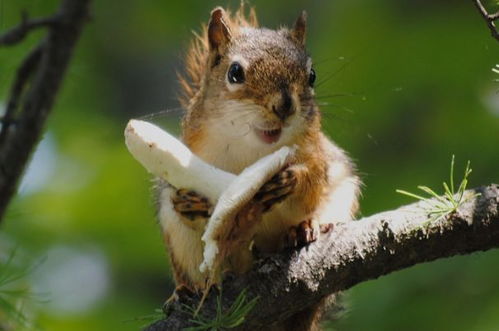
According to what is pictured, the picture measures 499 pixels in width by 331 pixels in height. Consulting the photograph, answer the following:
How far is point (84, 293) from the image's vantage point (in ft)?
18.2

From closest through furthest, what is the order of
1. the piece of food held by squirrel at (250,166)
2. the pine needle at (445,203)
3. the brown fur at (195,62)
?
the pine needle at (445,203)
the piece of food held by squirrel at (250,166)
the brown fur at (195,62)

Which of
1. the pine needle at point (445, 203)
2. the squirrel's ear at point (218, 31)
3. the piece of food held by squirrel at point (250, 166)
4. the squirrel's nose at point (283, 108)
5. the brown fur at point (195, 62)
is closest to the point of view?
the pine needle at point (445, 203)

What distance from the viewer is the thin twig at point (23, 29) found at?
105 inches

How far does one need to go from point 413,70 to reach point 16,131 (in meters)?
3.18

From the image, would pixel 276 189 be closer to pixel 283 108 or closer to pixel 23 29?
pixel 283 108

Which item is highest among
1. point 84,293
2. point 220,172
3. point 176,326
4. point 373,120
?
point 220,172

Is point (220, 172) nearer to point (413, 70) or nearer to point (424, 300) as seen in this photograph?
point (424, 300)

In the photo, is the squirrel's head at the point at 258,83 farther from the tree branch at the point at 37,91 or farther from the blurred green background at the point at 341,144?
the blurred green background at the point at 341,144

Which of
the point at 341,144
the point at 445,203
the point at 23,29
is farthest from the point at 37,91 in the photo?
the point at 341,144

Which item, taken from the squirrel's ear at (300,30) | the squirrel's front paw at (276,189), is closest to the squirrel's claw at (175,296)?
the squirrel's front paw at (276,189)

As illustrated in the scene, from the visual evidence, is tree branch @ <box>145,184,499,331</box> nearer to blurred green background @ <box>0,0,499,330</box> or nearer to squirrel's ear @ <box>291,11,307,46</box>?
squirrel's ear @ <box>291,11,307,46</box>

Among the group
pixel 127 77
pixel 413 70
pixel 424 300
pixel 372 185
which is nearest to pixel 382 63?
pixel 413 70

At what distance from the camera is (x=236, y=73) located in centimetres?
325

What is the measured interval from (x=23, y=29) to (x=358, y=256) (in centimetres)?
107
